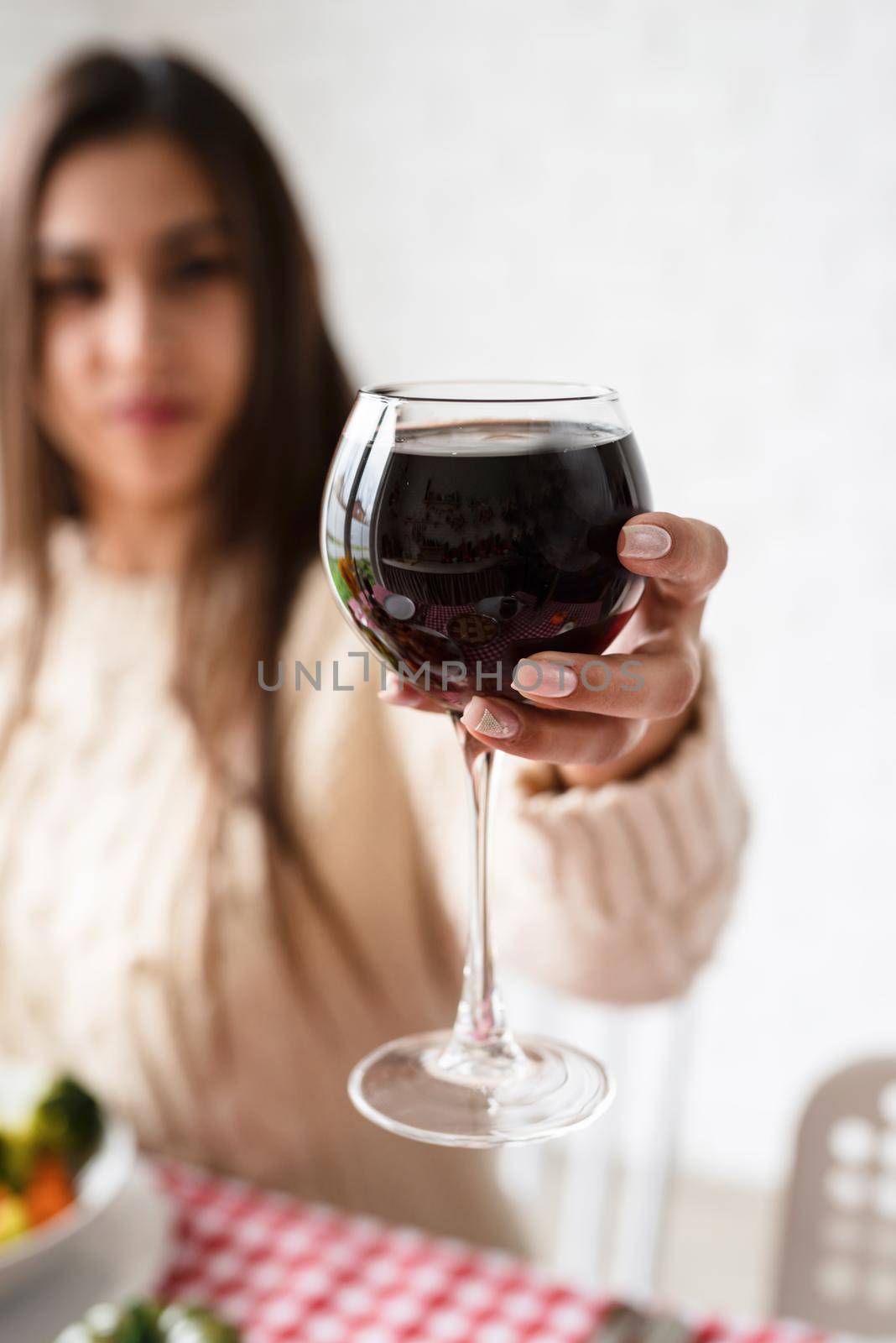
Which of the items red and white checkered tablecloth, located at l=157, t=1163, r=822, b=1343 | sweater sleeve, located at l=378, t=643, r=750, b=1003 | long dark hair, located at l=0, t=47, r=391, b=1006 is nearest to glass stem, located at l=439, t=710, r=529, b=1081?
sweater sleeve, located at l=378, t=643, r=750, b=1003

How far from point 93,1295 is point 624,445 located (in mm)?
804

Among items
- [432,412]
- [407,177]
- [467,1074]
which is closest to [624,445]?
[432,412]

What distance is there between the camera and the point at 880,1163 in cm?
121

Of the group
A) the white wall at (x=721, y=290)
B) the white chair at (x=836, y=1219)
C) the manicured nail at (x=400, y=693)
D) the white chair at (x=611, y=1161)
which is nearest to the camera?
the manicured nail at (x=400, y=693)

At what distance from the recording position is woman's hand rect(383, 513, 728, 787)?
0.48 meters

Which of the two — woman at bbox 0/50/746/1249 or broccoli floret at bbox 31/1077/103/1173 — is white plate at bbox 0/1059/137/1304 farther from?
woman at bbox 0/50/746/1249

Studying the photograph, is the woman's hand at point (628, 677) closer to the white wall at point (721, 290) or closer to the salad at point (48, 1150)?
the salad at point (48, 1150)

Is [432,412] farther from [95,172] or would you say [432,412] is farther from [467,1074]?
[95,172]

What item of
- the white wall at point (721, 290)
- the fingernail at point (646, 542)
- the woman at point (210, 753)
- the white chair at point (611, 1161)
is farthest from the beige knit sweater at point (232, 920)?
the white wall at point (721, 290)

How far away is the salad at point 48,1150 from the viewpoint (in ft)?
3.43

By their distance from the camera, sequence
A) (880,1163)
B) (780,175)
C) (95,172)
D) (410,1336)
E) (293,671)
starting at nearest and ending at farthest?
(410,1336), (880,1163), (95,172), (293,671), (780,175)

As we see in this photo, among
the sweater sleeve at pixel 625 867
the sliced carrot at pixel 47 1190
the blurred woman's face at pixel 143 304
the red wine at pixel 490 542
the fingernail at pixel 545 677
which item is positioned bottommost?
the sliced carrot at pixel 47 1190

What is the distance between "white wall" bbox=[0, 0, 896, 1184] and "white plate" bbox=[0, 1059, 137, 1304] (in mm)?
1517

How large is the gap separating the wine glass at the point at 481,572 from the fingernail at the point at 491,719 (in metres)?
0.01
